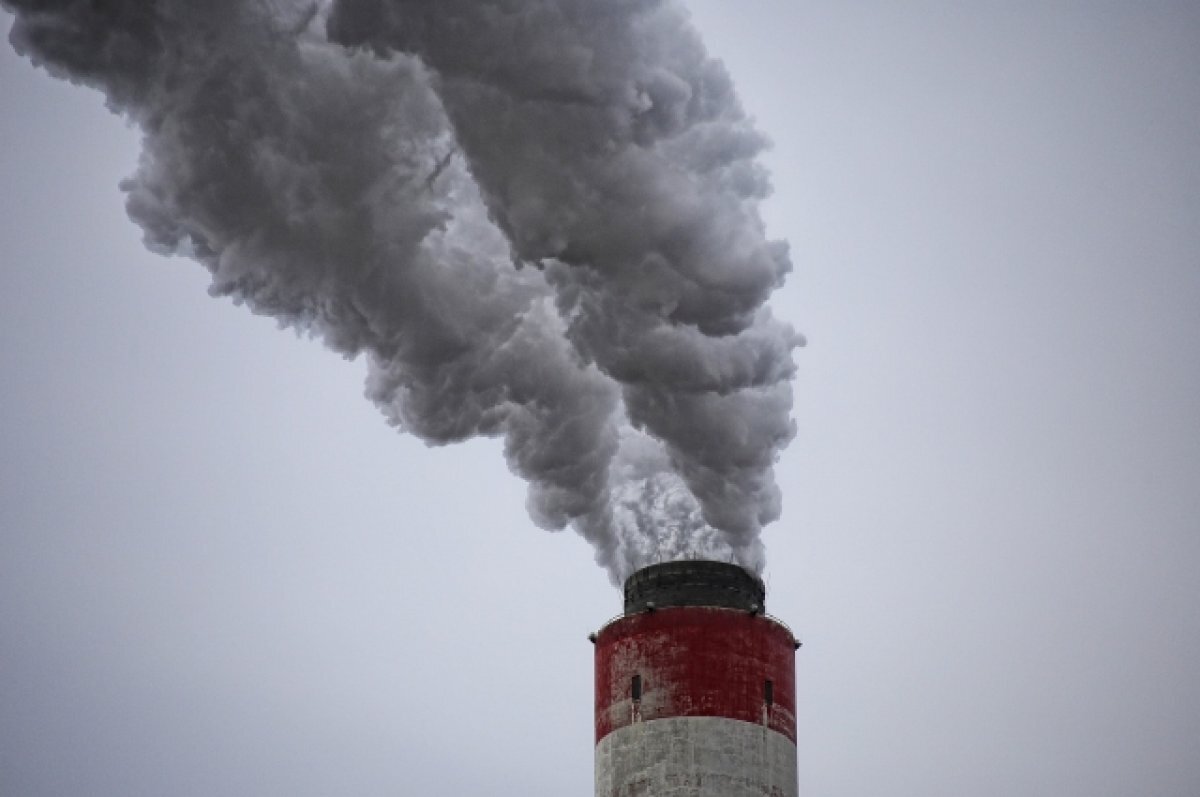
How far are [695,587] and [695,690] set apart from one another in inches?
117

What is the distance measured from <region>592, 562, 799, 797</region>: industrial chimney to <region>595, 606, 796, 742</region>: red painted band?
0.03 meters

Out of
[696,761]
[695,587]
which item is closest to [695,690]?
[696,761]

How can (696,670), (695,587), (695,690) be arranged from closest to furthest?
(695,690) → (696,670) → (695,587)

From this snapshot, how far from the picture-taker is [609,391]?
5556cm

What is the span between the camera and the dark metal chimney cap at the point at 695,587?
48781mm

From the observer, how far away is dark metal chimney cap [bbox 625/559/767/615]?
48781 millimetres

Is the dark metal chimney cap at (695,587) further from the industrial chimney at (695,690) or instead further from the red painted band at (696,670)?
the red painted band at (696,670)

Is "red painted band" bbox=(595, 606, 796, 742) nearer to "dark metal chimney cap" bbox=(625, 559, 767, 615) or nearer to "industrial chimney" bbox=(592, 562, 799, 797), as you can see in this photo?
"industrial chimney" bbox=(592, 562, 799, 797)

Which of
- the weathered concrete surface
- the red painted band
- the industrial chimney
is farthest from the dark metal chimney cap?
the weathered concrete surface

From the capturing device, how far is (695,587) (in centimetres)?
4888

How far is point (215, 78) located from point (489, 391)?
1214cm

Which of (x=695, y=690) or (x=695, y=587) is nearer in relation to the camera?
(x=695, y=690)

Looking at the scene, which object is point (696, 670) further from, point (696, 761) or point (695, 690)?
point (696, 761)

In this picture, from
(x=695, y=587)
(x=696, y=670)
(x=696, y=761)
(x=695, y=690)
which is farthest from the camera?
(x=695, y=587)
